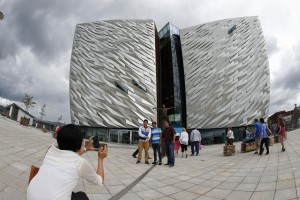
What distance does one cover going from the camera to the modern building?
3756cm

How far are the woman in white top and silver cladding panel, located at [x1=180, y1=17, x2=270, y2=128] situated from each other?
37.6m

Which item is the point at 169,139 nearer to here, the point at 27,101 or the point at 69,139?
the point at 69,139

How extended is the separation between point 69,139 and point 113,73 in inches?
1554

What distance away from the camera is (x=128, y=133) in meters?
36.8

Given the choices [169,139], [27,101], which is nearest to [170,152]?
[169,139]

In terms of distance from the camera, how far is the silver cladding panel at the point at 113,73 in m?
38.0

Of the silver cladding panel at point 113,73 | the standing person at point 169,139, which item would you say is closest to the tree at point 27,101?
the silver cladding panel at point 113,73

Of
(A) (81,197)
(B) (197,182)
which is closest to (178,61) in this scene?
(B) (197,182)

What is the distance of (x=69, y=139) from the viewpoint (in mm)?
1738

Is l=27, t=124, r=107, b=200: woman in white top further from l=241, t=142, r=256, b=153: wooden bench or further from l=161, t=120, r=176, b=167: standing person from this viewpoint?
l=241, t=142, r=256, b=153: wooden bench

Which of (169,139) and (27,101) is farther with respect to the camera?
(27,101)

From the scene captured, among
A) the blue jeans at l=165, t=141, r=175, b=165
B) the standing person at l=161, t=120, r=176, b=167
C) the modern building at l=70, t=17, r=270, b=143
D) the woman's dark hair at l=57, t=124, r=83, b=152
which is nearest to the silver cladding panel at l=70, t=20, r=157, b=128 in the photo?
the modern building at l=70, t=17, r=270, b=143

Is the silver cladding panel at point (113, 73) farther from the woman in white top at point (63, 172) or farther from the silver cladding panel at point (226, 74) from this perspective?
the woman in white top at point (63, 172)

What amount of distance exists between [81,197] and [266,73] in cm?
4403
